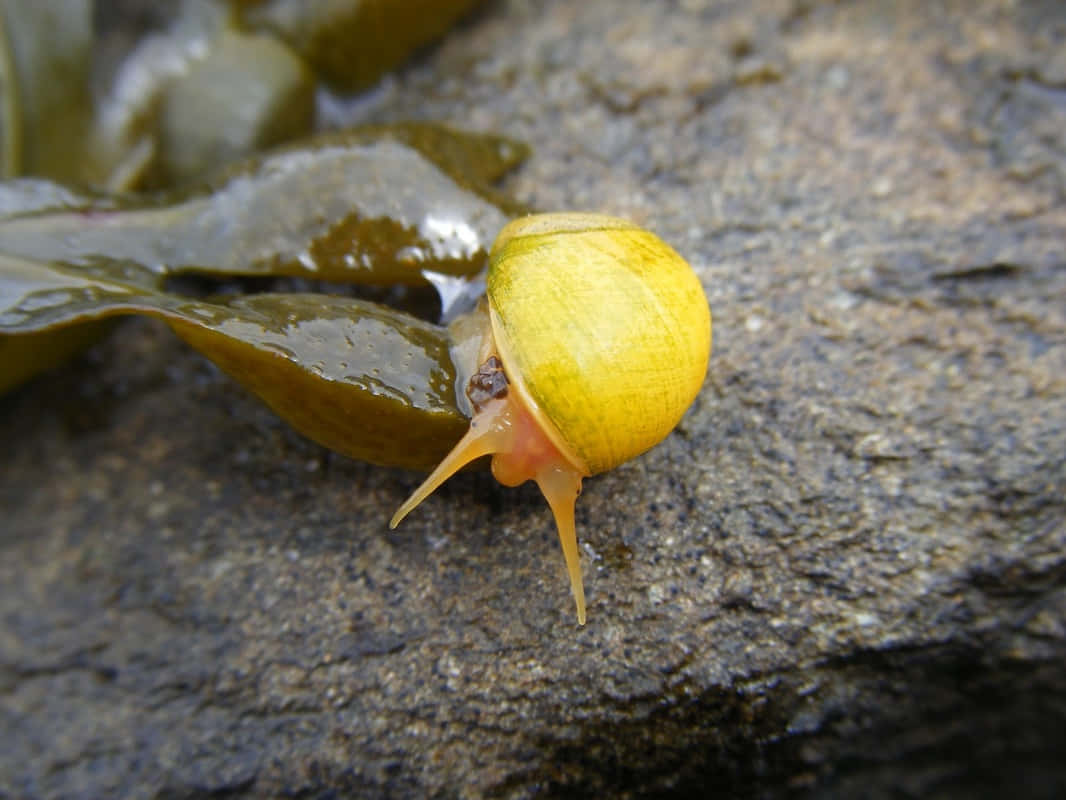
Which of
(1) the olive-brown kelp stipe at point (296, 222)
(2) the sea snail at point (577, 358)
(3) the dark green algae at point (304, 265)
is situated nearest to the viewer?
(2) the sea snail at point (577, 358)

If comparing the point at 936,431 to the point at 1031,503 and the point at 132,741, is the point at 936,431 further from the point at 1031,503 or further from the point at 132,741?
the point at 132,741

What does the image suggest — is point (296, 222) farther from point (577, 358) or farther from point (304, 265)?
point (577, 358)

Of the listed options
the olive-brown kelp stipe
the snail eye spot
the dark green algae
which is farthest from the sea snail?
the olive-brown kelp stipe

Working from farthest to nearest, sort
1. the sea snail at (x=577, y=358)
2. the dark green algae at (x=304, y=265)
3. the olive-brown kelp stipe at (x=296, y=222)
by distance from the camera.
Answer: the olive-brown kelp stipe at (x=296, y=222), the dark green algae at (x=304, y=265), the sea snail at (x=577, y=358)

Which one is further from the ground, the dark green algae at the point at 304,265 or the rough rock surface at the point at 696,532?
the dark green algae at the point at 304,265

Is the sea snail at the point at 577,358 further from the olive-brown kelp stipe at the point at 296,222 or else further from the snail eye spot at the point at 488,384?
the olive-brown kelp stipe at the point at 296,222

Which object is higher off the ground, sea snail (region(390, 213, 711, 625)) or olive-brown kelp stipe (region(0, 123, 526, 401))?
olive-brown kelp stipe (region(0, 123, 526, 401))

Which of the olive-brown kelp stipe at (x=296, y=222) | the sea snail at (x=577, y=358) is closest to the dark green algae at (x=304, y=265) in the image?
the olive-brown kelp stipe at (x=296, y=222)

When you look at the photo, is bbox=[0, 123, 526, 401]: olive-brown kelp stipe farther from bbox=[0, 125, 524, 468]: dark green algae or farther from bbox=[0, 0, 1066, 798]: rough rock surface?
bbox=[0, 0, 1066, 798]: rough rock surface
